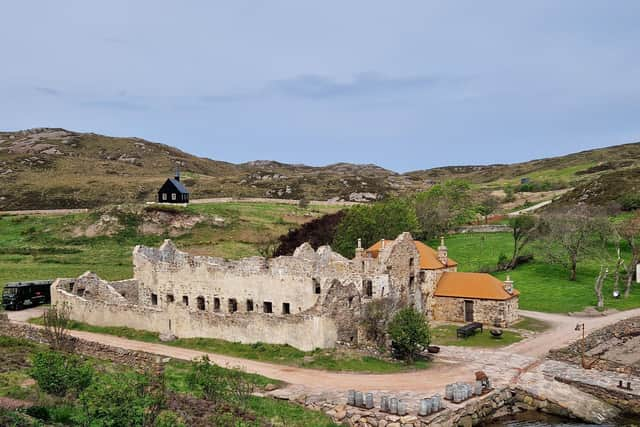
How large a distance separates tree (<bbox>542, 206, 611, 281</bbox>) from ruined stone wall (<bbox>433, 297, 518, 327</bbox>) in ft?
57.0

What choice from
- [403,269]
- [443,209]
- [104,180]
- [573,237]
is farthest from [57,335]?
[104,180]

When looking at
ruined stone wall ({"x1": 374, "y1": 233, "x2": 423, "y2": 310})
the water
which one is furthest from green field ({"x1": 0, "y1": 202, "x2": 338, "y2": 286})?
the water

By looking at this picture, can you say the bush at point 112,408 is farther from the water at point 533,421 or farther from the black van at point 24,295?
the black van at point 24,295

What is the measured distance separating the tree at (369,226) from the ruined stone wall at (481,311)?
17.0 m

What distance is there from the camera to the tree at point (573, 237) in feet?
185

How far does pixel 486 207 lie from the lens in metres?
102

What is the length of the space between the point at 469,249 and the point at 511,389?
152 ft

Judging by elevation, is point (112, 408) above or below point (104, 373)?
above

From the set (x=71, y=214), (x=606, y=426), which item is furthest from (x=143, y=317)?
(x=71, y=214)

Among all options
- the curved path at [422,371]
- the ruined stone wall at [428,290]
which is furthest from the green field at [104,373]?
the ruined stone wall at [428,290]

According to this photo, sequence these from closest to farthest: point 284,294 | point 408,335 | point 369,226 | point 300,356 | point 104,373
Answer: point 104,373 < point 408,335 < point 300,356 < point 284,294 < point 369,226

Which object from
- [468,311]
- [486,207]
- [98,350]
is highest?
[486,207]

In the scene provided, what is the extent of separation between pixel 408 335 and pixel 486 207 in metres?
75.7

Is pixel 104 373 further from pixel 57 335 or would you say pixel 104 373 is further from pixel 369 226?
pixel 369 226
